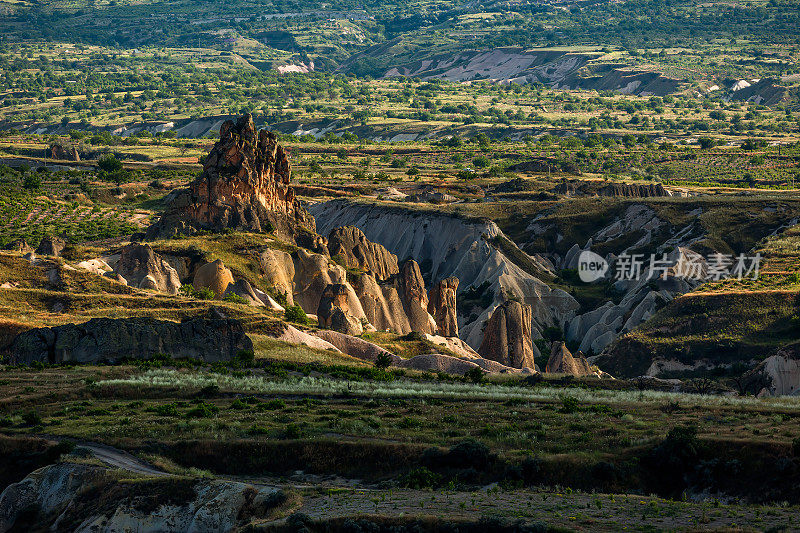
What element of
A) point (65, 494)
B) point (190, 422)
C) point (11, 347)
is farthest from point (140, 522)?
point (11, 347)

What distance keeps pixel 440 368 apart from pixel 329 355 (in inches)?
303

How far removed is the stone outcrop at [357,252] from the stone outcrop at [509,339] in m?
24.3

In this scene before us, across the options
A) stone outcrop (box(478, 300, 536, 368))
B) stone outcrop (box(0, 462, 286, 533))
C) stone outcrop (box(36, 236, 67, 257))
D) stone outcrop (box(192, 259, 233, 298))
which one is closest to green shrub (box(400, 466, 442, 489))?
stone outcrop (box(0, 462, 286, 533))

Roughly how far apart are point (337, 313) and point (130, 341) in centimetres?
2359

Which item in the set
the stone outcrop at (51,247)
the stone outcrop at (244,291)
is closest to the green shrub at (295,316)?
the stone outcrop at (244,291)

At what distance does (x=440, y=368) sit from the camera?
74.1 metres

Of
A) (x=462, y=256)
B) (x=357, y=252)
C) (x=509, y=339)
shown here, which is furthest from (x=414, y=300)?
(x=462, y=256)

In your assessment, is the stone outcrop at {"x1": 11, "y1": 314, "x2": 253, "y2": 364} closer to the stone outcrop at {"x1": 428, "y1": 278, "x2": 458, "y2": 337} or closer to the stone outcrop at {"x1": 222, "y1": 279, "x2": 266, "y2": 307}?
the stone outcrop at {"x1": 222, "y1": 279, "x2": 266, "y2": 307}

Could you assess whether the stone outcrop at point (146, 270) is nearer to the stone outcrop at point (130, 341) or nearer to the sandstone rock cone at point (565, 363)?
the stone outcrop at point (130, 341)

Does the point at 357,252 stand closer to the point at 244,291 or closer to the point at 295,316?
the point at 244,291

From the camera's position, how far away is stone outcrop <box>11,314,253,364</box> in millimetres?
61312

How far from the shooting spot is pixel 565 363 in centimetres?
8106

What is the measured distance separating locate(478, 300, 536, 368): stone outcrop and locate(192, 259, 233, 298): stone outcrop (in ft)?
74.7

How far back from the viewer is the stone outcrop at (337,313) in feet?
272
